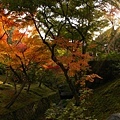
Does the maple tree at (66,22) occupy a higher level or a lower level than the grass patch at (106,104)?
higher

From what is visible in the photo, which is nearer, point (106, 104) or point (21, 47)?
point (106, 104)

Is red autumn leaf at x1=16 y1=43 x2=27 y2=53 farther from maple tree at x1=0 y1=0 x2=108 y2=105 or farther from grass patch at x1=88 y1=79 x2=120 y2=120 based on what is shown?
grass patch at x1=88 y1=79 x2=120 y2=120

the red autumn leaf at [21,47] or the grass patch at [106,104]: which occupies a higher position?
the red autumn leaf at [21,47]

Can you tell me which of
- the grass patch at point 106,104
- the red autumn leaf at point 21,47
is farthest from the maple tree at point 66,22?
the red autumn leaf at point 21,47

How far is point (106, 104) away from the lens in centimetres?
1314

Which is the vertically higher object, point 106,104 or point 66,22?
point 66,22

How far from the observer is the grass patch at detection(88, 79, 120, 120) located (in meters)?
11.9

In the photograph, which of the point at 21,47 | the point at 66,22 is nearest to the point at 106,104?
the point at 66,22

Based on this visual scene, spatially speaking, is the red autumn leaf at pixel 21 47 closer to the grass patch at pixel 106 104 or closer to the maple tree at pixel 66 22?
the maple tree at pixel 66 22

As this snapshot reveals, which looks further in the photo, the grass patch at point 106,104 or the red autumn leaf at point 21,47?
the red autumn leaf at point 21,47

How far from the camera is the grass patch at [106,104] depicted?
1186 centimetres

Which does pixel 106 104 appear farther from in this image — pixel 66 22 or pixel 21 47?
pixel 21 47

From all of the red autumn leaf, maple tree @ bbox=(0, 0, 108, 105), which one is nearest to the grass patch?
maple tree @ bbox=(0, 0, 108, 105)

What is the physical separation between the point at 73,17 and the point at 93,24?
230 centimetres
